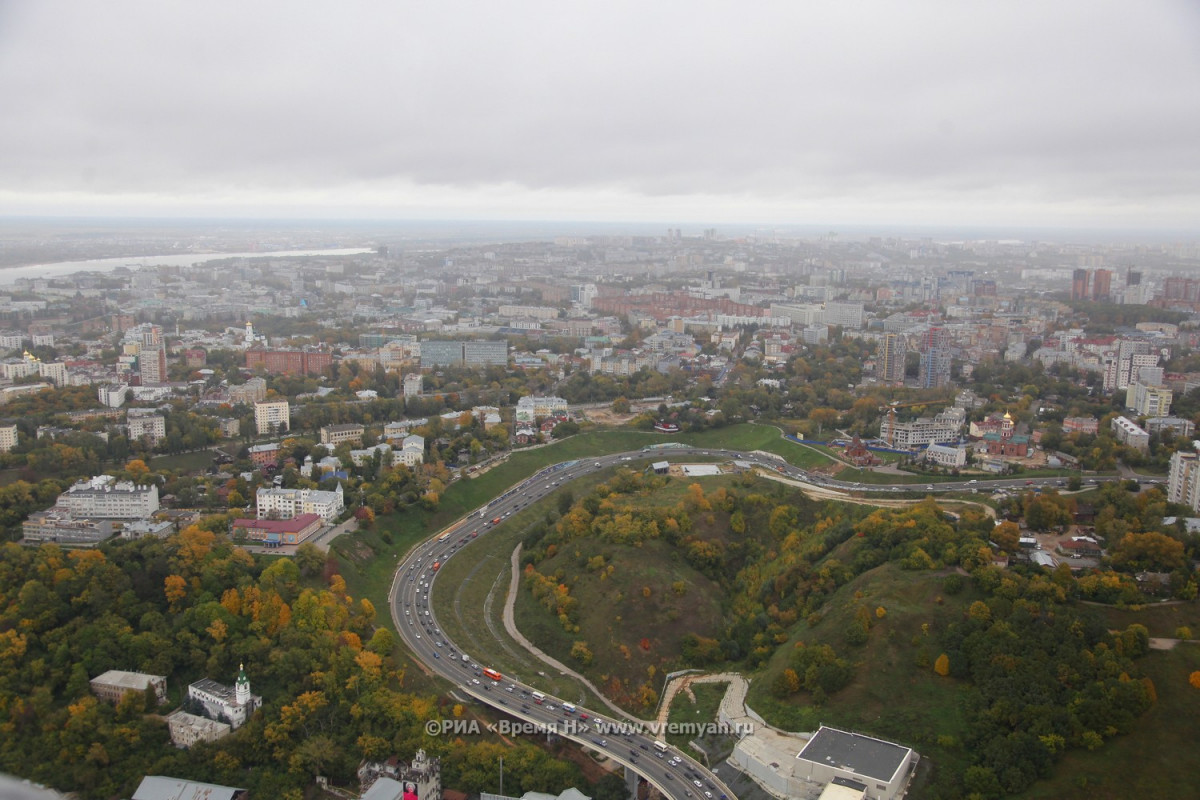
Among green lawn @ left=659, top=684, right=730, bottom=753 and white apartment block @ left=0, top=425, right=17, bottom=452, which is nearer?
green lawn @ left=659, top=684, right=730, bottom=753

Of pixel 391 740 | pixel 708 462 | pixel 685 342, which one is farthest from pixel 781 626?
pixel 685 342

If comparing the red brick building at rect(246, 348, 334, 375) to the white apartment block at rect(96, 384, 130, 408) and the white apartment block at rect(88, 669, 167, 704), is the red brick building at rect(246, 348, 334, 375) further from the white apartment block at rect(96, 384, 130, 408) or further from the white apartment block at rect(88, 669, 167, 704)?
the white apartment block at rect(88, 669, 167, 704)

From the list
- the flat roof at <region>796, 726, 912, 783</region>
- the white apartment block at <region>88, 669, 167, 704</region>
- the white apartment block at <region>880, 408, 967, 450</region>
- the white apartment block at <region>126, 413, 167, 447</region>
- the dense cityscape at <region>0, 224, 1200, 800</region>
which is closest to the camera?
the flat roof at <region>796, 726, 912, 783</region>

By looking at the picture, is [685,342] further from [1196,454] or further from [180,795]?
[180,795]

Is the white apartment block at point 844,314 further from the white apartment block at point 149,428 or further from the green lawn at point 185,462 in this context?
the white apartment block at point 149,428

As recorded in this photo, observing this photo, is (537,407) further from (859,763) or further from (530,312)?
(530,312)

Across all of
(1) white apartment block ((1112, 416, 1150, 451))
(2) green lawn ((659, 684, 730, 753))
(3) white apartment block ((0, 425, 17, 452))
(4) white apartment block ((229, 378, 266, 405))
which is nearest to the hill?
(2) green lawn ((659, 684, 730, 753))

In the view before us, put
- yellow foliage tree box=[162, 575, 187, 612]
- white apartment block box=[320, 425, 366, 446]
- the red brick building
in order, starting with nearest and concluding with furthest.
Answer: yellow foliage tree box=[162, 575, 187, 612]
white apartment block box=[320, 425, 366, 446]
the red brick building

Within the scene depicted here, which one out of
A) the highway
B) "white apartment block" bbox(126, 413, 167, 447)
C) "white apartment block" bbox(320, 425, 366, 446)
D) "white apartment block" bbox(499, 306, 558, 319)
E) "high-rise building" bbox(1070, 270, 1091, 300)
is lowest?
the highway
